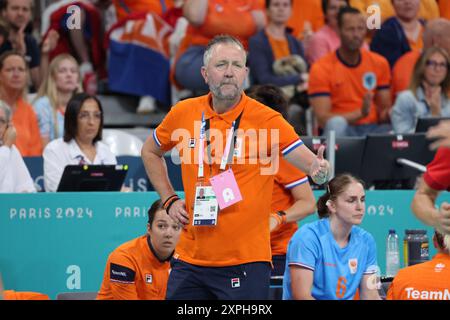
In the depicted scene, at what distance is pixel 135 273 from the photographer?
22.0 feet

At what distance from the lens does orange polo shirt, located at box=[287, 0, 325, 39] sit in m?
11.2

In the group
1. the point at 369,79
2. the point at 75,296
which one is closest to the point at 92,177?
the point at 75,296

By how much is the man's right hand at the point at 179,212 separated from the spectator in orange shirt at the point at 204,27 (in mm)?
4889

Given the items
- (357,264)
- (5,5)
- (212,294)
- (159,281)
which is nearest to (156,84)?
(5,5)

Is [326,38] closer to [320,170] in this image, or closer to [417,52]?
[417,52]

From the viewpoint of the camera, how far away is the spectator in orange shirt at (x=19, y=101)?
30.5ft

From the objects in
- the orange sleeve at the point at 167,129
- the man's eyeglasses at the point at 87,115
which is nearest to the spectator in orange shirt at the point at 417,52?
the man's eyeglasses at the point at 87,115

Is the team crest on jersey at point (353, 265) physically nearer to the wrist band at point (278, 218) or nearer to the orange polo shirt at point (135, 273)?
the wrist band at point (278, 218)

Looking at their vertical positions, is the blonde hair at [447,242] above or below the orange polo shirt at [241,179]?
below

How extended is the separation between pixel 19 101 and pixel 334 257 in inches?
170

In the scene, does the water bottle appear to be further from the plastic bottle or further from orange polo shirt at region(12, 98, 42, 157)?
orange polo shirt at region(12, 98, 42, 157)

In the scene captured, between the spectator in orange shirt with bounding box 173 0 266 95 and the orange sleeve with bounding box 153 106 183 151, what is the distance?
15.0 feet

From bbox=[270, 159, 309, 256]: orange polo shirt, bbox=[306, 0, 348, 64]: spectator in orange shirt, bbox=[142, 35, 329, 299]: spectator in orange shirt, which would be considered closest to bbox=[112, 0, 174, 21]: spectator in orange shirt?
bbox=[306, 0, 348, 64]: spectator in orange shirt
